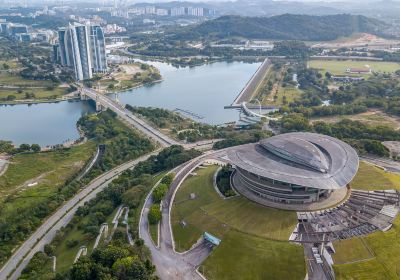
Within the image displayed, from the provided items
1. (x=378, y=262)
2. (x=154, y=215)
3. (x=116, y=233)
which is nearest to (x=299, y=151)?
(x=378, y=262)

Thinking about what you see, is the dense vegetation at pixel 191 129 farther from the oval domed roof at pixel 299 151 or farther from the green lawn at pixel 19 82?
the green lawn at pixel 19 82

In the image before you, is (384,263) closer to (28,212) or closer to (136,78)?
(28,212)

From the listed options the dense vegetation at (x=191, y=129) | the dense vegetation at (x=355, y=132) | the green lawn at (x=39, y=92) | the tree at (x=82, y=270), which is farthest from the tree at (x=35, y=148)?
the dense vegetation at (x=355, y=132)

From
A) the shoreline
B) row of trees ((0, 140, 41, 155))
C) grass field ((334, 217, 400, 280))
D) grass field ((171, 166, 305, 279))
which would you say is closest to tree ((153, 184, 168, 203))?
grass field ((171, 166, 305, 279))

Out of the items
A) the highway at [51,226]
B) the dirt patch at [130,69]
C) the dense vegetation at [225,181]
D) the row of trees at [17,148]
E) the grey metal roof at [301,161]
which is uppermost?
the grey metal roof at [301,161]

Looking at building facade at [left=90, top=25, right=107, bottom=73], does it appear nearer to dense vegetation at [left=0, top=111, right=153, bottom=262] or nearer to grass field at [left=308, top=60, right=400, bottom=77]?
dense vegetation at [left=0, top=111, right=153, bottom=262]

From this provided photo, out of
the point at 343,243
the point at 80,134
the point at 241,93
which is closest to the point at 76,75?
the point at 80,134

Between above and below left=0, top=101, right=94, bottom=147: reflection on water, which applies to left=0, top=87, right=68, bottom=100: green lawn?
above
